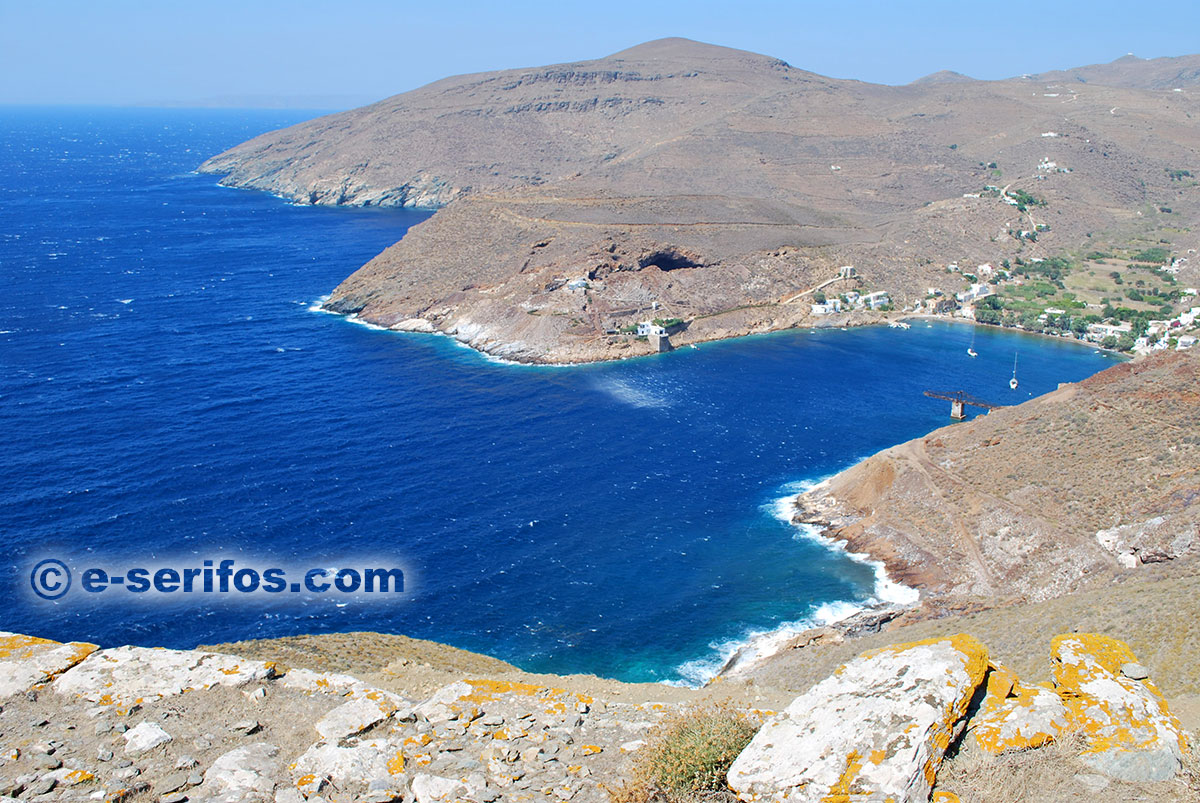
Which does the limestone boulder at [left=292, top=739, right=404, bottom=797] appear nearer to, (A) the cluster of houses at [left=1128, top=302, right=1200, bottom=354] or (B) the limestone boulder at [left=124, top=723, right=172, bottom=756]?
(B) the limestone boulder at [left=124, top=723, right=172, bottom=756]

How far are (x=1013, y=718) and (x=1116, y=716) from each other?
5.41 ft

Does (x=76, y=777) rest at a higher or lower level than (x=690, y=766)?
lower

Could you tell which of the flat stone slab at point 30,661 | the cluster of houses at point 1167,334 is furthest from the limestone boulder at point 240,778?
the cluster of houses at point 1167,334

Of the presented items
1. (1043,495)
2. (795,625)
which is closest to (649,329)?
(1043,495)

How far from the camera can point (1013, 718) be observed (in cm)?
1270

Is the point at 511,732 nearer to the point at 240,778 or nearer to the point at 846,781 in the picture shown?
the point at 240,778

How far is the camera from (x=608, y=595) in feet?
146

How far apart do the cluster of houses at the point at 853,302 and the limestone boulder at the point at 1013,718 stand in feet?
316

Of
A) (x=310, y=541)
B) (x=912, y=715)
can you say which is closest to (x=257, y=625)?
(x=310, y=541)

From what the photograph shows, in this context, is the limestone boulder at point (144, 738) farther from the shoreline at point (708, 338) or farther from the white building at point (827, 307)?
the white building at point (827, 307)

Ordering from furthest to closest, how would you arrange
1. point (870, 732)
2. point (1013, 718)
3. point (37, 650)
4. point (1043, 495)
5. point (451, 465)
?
point (451, 465) < point (1043, 495) < point (37, 650) < point (1013, 718) < point (870, 732)

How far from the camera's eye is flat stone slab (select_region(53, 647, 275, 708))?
15.8m

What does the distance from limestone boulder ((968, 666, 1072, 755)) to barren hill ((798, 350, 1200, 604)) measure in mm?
28871

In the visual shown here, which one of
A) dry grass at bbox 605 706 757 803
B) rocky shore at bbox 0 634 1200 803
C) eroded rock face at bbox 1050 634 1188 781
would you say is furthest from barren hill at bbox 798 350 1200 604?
dry grass at bbox 605 706 757 803
